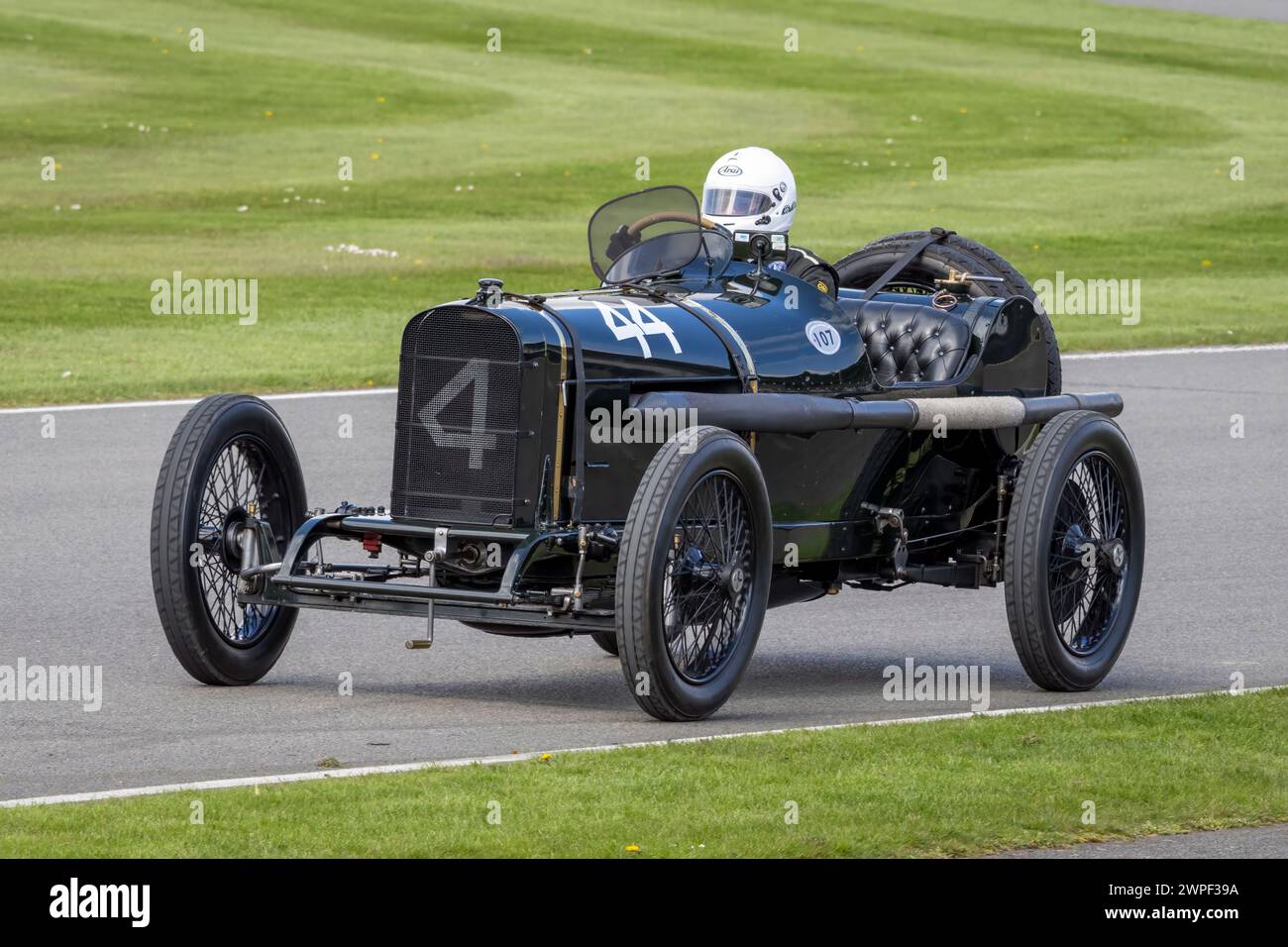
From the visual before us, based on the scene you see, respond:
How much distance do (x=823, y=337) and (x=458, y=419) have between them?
5.23 ft

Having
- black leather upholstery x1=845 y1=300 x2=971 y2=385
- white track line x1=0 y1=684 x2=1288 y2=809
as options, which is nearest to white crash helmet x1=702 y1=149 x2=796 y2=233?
black leather upholstery x1=845 y1=300 x2=971 y2=385

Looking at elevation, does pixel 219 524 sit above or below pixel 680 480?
below

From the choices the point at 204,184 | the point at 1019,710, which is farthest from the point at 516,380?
the point at 204,184

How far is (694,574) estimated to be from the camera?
7.98 m

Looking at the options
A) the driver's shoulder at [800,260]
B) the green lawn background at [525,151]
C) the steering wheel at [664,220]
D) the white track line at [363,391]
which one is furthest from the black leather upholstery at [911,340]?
the green lawn background at [525,151]

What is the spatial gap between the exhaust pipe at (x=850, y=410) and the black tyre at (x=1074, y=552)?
0.86 feet

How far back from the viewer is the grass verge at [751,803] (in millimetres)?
6312

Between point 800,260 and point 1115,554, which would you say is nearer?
point 1115,554

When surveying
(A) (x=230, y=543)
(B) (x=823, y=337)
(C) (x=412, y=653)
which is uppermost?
(B) (x=823, y=337)

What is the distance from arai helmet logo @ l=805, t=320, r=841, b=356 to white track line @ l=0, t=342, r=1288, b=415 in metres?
7.08

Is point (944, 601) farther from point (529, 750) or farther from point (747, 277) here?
point (529, 750)

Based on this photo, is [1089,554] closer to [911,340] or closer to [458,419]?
[911,340]

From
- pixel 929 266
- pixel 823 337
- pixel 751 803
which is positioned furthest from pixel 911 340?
pixel 751 803

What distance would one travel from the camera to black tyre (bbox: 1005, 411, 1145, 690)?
873cm
